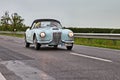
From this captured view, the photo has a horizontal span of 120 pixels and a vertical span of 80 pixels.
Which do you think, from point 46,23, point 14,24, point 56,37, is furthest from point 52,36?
point 14,24

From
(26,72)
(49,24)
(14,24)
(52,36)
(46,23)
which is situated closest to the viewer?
(26,72)

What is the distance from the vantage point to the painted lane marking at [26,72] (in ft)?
26.0

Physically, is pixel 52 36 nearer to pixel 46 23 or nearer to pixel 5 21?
pixel 46 23

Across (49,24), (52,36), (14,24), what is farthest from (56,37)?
(14,24)

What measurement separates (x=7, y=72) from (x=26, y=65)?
4.93ft

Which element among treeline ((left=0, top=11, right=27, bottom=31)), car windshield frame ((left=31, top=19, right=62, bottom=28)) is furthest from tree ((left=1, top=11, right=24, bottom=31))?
car windshield frame ((left=31, top=19, right=62, bottom=28))

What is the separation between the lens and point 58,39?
16672mm

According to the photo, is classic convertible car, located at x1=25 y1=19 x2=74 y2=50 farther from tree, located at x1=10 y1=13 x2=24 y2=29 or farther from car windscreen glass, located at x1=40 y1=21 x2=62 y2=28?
tree, located at x1=10 y1=13 x2=24 y2=29

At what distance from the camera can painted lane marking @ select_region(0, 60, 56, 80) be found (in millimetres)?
7916

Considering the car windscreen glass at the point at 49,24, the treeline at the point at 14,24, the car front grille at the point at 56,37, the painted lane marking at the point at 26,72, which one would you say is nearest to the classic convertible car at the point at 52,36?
the car front grille at the point at 56,37

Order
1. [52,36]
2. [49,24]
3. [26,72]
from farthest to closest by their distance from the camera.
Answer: [49,24]
[52,36]
[26,72]

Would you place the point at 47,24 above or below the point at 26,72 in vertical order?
above

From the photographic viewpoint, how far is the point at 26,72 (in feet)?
28.8

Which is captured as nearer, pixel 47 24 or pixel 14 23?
pixel 47 24
